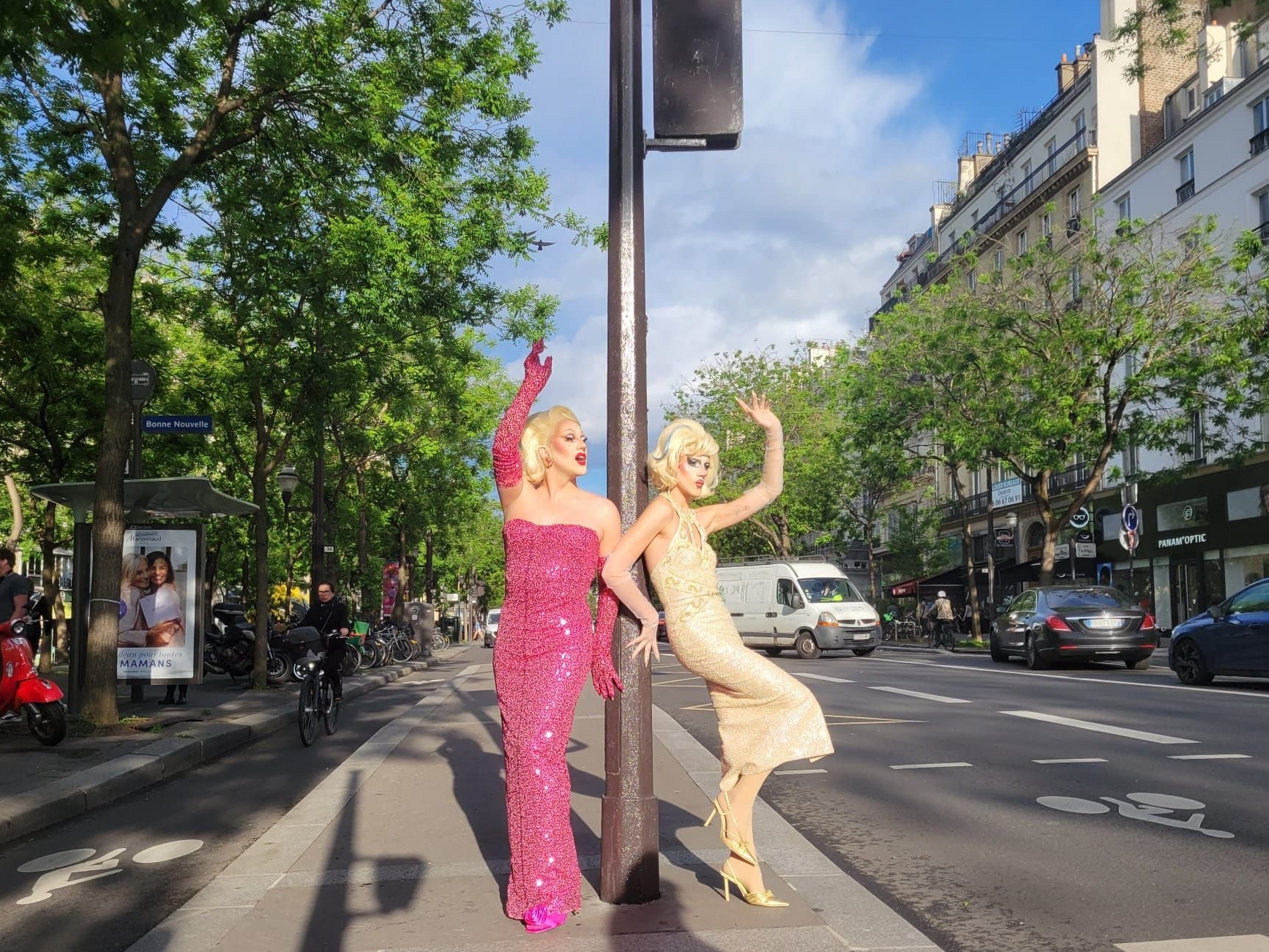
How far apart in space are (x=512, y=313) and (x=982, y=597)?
101ft

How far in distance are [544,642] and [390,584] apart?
35.7m

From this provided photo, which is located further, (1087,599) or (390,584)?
(390,584)

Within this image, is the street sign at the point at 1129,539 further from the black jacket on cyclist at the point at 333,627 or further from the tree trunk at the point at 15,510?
the tree trunk at the point at 15,510

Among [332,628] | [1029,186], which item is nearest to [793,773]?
[332,628]

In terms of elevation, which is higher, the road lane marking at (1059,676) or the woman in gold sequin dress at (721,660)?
the woman in gold sequin dress at (721,660)

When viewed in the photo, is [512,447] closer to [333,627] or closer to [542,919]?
[542,919]

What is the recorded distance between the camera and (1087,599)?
20.8 metres

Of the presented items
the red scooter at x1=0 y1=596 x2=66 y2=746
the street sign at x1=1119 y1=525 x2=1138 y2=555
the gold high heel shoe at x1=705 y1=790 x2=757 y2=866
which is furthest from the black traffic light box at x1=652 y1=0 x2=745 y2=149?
the street sign at x1=1119 y1=525 x2=1138 y2=555

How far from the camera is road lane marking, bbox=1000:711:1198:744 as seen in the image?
9352 mm

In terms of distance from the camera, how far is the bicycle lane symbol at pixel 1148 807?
6.06 m

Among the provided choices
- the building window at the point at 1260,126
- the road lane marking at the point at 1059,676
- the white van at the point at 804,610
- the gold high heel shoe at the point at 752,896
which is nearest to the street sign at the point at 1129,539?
the road lane marking at the point at 1059,676

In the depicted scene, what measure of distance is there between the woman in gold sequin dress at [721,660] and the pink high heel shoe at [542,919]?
26.6 inches

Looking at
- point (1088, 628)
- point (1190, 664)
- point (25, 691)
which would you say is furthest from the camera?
point (1088, 628)

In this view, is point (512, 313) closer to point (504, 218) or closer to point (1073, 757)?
point (504, 218)
